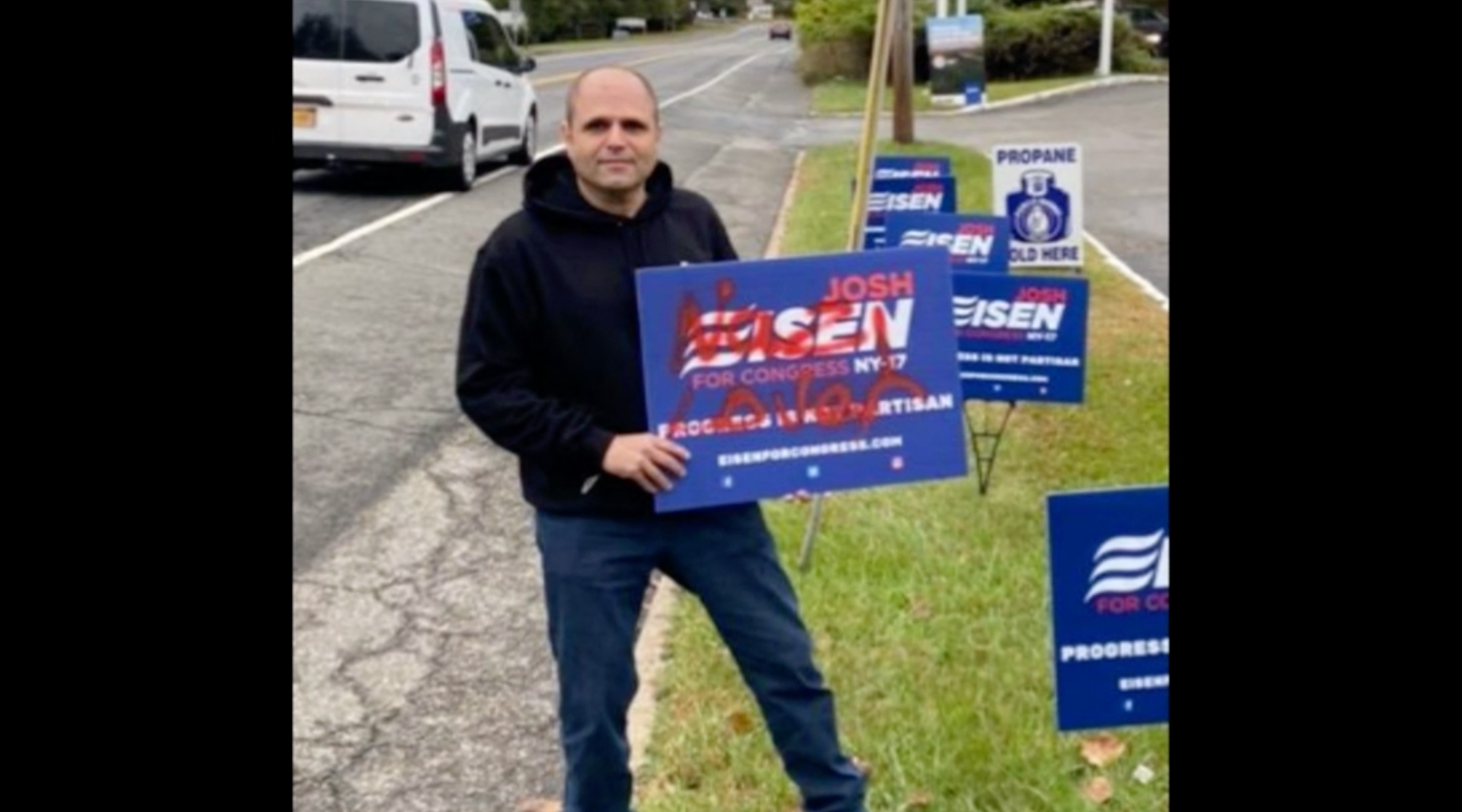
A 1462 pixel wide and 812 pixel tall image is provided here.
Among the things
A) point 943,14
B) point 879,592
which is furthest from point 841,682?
point 943,14

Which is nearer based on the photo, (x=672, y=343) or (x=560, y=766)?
(x=672, y=343)

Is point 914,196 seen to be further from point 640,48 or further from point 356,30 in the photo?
point 640,48

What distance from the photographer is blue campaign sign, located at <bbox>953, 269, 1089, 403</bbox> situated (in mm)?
6117

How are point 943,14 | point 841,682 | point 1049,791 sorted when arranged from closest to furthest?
point 1049,791 < point 841,682 < point 943,14

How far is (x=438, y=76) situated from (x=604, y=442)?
12893mm

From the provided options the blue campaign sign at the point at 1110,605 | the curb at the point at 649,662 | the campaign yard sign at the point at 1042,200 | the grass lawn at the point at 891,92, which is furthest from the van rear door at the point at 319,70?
the grass lawn at the point at 891,92

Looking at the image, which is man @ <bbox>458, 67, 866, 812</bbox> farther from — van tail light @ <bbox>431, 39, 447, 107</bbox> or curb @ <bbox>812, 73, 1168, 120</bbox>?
curb @ <bbox>812, 73, 1168, 120</bbox>

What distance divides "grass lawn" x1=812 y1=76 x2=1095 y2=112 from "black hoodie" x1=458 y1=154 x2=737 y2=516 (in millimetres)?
29230

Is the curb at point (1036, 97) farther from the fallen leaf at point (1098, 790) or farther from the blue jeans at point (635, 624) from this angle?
the blue jeans at point (635, 624)

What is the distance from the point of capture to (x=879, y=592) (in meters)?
5.38

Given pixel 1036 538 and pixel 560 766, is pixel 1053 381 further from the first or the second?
pixel 560 766

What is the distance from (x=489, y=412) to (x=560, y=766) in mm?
1423

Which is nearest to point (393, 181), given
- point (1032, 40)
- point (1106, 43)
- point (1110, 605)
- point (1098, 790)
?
point (1098, 790)

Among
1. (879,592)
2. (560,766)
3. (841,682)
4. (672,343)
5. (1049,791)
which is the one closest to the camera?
(672,343)
